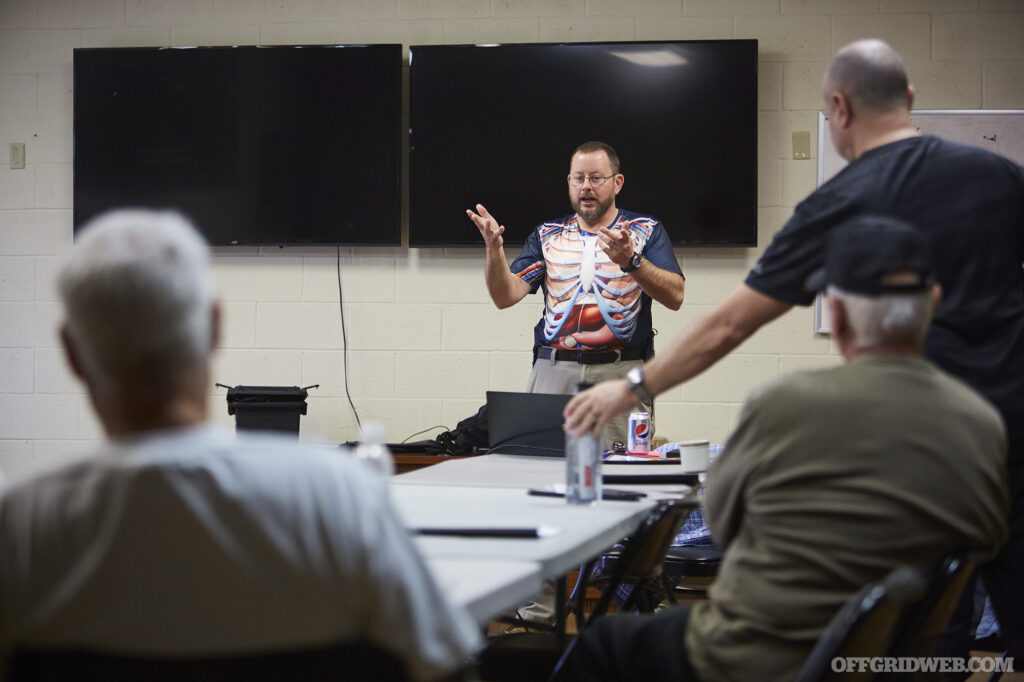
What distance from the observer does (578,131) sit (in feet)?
15.5

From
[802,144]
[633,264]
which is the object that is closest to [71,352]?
[633,264]

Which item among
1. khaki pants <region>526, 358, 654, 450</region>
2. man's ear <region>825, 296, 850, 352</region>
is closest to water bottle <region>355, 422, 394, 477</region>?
man's ear <region>825, 296, 850, 352</region>

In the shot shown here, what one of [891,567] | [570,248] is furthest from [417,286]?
[891,567]

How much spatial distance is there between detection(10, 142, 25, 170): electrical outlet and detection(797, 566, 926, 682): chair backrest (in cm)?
471

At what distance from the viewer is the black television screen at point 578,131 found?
15.3 ft

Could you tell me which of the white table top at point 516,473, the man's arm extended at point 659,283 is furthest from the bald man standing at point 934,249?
the man's arm extended at point 659,283

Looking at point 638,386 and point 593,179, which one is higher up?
point 593,179

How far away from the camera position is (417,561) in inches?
39.4

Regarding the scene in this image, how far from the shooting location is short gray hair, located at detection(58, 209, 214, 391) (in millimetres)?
969

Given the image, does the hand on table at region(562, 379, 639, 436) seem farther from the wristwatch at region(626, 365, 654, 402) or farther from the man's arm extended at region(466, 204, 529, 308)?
the man's arm extended at region(466, 204, 529, 308)

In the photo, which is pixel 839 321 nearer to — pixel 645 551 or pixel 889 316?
pixel 889 316

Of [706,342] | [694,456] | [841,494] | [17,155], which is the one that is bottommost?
[694,456]

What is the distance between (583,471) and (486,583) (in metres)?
0.78

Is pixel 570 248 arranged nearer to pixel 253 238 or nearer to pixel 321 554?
pixel 253 238
